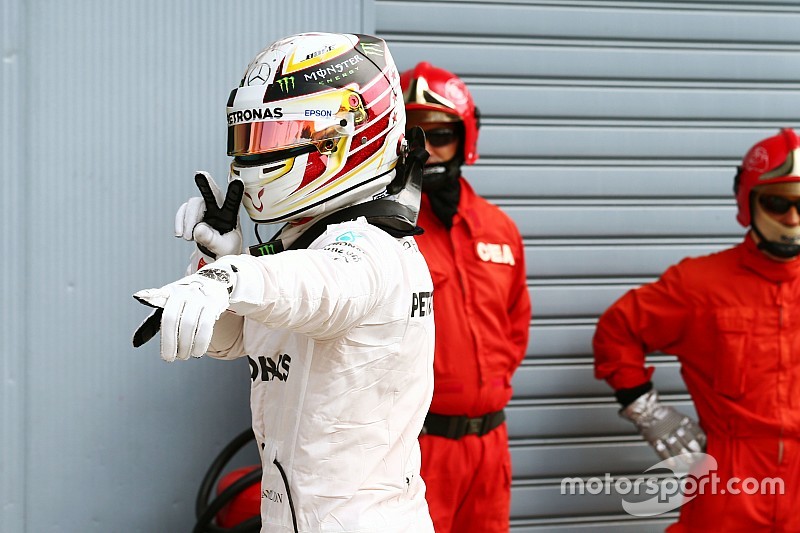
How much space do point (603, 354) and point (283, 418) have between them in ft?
7.50

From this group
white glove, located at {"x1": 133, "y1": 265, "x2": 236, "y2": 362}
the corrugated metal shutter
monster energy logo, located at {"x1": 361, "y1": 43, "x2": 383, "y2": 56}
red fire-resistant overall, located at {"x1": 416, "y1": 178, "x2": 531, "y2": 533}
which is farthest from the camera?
the corrugated metal shutter

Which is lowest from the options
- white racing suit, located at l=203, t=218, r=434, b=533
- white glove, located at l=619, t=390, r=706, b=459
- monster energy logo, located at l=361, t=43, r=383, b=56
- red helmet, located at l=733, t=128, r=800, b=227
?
white glove, located at l=619, t=390, r=706, b=459

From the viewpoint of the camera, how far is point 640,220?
4.76 metres

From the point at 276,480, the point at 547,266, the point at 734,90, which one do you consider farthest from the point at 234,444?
the point at 734,90

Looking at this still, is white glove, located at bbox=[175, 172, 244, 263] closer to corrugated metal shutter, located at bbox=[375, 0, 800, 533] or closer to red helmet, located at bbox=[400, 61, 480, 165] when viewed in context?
red helmet, located at bbox=[400, 61, 480, 165]

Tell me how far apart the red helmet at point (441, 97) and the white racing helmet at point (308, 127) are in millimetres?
1523

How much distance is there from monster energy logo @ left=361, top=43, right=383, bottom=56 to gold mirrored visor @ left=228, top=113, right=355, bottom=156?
190 mm

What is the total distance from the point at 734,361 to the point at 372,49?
2278mm

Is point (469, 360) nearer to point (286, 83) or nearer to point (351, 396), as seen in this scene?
point (351, 396)

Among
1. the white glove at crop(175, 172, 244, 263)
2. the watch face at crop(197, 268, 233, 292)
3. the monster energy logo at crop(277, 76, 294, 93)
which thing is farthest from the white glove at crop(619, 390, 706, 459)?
the watch face at crop(197, 268, 233, 292)

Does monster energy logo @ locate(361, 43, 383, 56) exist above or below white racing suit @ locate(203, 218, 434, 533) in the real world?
above

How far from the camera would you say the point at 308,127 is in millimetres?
2225

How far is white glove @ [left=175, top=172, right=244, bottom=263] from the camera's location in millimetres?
2484

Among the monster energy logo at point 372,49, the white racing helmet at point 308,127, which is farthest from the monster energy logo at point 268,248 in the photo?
the monster energy logo at point 372,49
